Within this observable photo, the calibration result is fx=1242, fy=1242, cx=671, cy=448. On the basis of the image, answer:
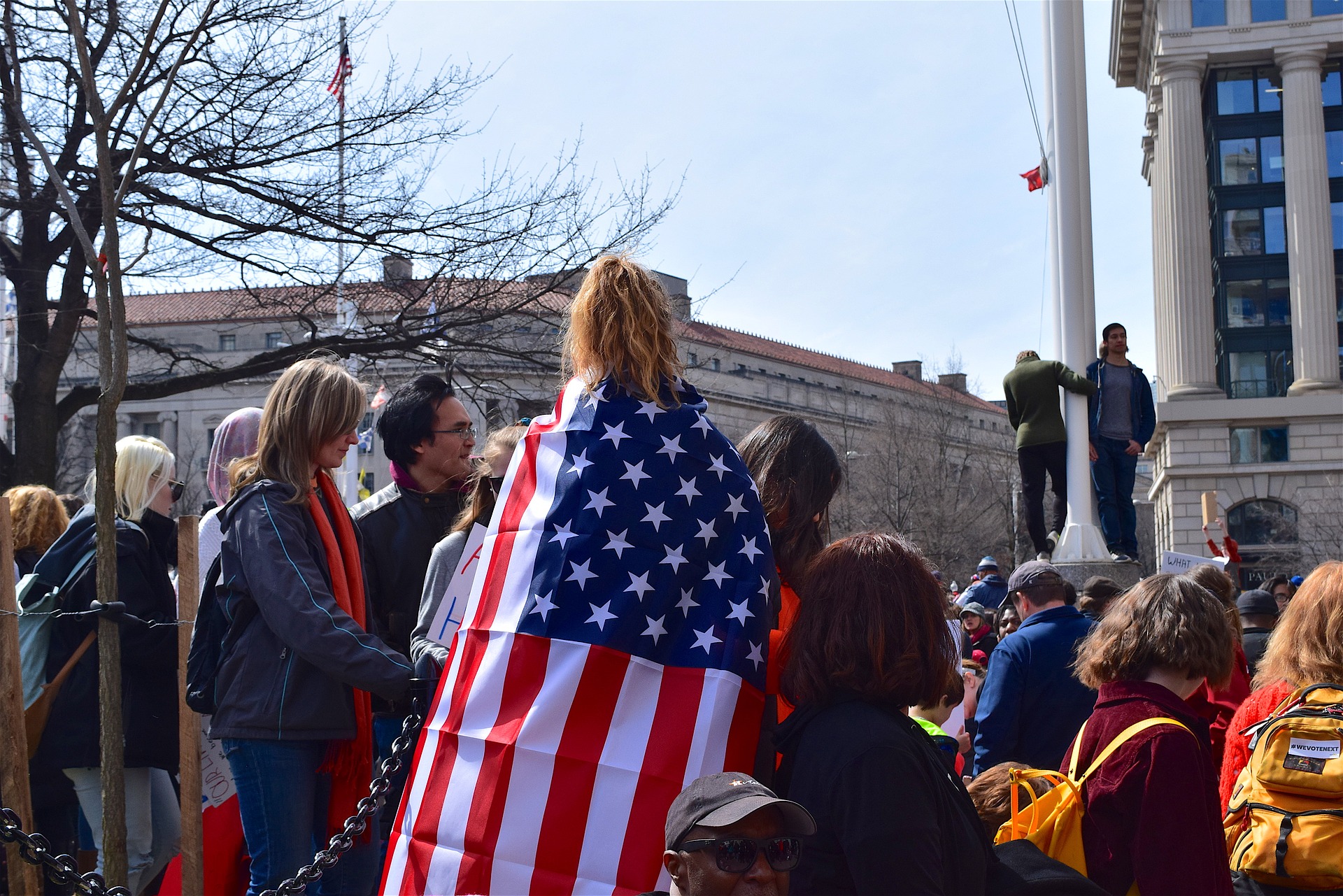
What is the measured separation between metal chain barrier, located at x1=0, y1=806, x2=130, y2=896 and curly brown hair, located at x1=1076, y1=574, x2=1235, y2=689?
2.84m

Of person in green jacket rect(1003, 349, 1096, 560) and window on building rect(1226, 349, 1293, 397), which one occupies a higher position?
window on building rect(1226, 349, 1293, 397)

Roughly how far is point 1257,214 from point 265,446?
57.6 meters

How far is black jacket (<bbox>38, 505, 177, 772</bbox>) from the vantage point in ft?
16.7

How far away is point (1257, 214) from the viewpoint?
177 ft

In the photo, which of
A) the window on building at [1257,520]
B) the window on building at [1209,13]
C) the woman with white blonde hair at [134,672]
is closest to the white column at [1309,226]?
the window on building at [1209,13]

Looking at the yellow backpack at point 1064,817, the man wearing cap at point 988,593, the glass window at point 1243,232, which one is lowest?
the yellow backpack at point 1064,817

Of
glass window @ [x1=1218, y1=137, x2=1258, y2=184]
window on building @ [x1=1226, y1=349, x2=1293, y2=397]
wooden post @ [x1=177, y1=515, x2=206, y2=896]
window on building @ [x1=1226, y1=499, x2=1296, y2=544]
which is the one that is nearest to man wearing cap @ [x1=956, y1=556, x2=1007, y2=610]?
wooden post @ [x1=177, y1=515, x2=206, y2=896]

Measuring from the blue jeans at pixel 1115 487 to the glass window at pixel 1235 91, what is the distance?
48.2 m

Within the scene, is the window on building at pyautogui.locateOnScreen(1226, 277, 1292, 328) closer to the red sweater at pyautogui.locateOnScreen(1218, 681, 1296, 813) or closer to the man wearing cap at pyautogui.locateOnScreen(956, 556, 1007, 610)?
the man wearing cap at pyautogui.locateOnScreen(956, 556, 1007, 610)

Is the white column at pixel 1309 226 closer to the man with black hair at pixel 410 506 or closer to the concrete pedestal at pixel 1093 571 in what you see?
the concrete pedestal at pixel 1093 571

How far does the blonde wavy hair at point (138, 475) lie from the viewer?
536 centimetres

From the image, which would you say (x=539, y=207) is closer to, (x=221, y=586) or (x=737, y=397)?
(x=221, y=586)

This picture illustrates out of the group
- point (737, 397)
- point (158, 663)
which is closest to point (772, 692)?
point (158, 663)

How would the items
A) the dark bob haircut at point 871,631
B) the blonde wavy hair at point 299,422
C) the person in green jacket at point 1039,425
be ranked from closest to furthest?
the dark bob haircut at point 871,631 < the blonde wavy hair at point 299,422 < the person in green jacket at point 1039,425
